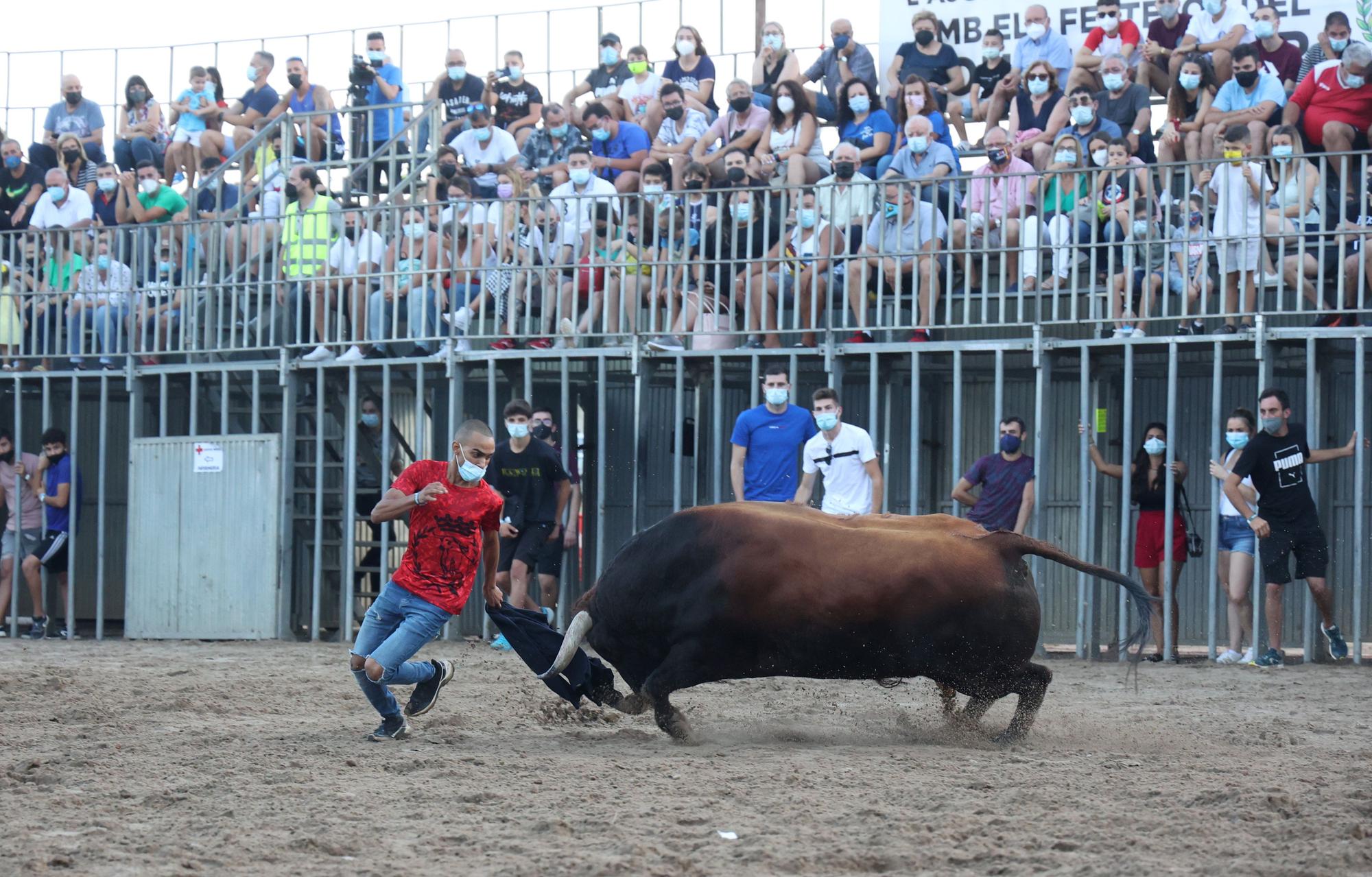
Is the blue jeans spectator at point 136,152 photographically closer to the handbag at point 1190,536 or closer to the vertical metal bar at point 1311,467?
the handbag at point 1190,536

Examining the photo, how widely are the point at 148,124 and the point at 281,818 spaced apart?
14964 mm

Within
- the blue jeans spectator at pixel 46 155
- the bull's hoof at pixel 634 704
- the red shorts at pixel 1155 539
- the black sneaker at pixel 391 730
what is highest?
the blue jeans spectator at pixel 46 155

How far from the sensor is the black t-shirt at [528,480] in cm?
1400

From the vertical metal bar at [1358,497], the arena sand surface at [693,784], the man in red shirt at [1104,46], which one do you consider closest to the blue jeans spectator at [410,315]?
the arena sand surface at [693,784]

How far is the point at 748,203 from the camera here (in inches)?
562

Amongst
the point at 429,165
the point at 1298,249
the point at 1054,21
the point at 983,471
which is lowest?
the point at 983,471

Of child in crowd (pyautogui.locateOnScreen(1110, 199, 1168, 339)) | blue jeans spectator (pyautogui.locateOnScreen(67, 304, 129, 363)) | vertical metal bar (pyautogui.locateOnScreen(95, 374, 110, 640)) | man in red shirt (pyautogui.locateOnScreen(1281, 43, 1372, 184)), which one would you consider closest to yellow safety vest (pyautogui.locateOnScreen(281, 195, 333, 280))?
blue jeans spectator (pyautogui.locateOnScreen(67, 304, 129, 363))

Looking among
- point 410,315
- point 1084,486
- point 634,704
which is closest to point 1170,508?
point 1084,486

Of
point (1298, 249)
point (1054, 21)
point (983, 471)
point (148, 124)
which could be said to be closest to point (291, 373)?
point (148, 124)

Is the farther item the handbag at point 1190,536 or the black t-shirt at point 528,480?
the black t-shirt at point 528,480

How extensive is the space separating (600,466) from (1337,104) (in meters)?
6.81

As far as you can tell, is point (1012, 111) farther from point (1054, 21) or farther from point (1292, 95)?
point (1292, 95)

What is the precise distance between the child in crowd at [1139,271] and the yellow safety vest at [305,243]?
7.15 m

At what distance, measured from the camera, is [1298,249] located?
486 inches
